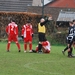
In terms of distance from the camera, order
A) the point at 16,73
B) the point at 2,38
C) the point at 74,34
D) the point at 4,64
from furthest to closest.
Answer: the point at 2,38, the point at 74,34, the point at 4,64, the point at 16,73

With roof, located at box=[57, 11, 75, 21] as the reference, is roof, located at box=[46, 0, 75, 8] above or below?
above

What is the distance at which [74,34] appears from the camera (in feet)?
67.1

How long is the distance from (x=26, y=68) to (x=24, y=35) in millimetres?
9025

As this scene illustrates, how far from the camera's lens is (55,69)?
15164 mm

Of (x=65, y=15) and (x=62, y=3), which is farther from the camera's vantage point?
(x=62, y=3)

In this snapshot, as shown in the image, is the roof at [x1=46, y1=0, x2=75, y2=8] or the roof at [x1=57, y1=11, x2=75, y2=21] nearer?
the roof at [x1=57, y1=11, x2=75, y2=21]

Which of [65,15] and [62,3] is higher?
[62,3]

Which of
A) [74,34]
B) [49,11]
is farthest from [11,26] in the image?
[49,11]

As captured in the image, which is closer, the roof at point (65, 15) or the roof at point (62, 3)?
the roof at point (65, 15)

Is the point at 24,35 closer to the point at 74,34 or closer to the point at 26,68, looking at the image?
the point at 74,34

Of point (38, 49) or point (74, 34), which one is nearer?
point (74, 34)

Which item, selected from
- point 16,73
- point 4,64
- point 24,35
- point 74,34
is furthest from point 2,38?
point 16,73

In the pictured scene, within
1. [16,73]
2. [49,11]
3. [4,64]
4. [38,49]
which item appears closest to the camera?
[16,73]

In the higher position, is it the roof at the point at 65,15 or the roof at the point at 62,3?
the roof at the point at 62,3
